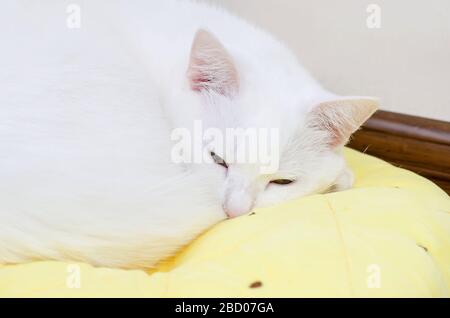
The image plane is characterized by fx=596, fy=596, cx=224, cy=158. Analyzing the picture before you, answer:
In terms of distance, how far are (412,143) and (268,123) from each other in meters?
0.70

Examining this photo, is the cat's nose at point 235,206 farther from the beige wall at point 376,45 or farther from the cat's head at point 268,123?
the beige wall at point 376,45

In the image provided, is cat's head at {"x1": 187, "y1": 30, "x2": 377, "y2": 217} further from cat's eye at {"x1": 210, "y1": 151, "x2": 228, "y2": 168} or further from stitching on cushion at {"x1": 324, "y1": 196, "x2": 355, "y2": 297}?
stitching on cushion at {"x1": 324, "y1": 196, "x2": 355, "y2": 297}

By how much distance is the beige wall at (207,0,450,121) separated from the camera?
1.58 meters

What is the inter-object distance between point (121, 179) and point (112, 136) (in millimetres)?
81

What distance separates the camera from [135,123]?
3.10ft

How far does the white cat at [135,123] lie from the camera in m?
0.84

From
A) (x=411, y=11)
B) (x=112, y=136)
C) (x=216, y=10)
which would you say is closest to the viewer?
(x=112, y=136)

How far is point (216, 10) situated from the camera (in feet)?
4.59

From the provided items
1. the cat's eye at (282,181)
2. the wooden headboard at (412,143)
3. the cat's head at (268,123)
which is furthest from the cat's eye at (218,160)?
the wooden headboard at (412,143)

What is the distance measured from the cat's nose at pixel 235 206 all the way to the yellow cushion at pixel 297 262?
33 mm

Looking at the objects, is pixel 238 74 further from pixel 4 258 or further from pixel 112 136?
pixel 4 258

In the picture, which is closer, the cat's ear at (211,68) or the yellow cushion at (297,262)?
the yellow cushion at (297,262)

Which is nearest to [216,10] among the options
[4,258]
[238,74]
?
[238,74]
